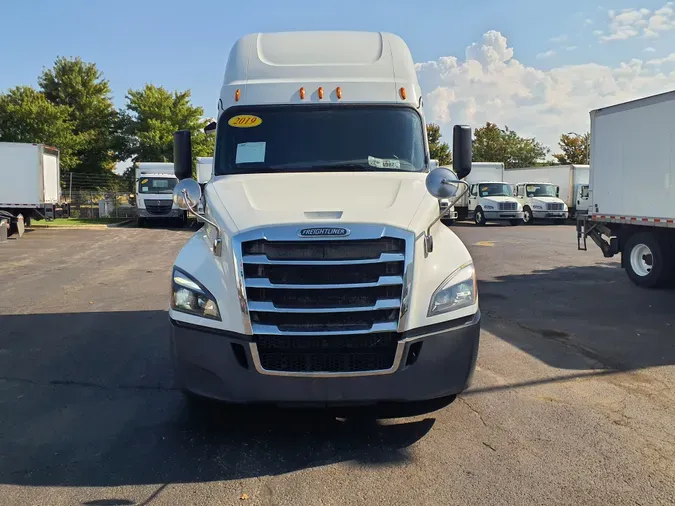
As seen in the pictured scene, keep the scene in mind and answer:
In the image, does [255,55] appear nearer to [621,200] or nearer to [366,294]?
[366,294]

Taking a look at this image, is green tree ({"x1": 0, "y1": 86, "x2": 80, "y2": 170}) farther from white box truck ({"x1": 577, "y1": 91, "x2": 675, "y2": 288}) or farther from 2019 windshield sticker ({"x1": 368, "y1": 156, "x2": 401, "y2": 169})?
2019 windshield sticker ({"x1": 368, "y1": 156, "x2": 401, "y2": 169})

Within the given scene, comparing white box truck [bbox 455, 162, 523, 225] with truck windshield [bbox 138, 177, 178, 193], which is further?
white box truck [bbox 455, 162, 523, 225]

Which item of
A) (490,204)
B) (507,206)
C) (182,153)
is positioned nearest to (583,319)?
(182,153)

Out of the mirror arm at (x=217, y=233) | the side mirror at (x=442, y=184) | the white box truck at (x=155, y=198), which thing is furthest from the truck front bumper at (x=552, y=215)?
the mirror arm at (x=217, y=233)

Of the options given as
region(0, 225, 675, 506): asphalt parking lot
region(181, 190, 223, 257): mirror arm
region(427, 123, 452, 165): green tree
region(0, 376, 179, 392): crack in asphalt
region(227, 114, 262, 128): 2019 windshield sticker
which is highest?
region(427, 123, 452, 165): green tree

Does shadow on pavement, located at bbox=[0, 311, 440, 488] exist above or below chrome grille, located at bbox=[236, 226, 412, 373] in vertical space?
below

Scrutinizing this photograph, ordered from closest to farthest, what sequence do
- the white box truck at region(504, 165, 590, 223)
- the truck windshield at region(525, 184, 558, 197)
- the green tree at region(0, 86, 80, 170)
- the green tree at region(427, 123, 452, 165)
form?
the white box truck at region(504, 165, 590, 223) → the truck windshield at region(525, 184, 558, 197) → the green tree at region(0, 86, 80, 170) → the green tree at region(427, 123, 452, 165)

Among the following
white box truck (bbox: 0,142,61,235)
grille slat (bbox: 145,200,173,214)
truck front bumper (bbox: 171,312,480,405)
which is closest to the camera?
truck front bumper (bbox: 171,312,480,405)

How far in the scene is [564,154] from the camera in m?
57.6

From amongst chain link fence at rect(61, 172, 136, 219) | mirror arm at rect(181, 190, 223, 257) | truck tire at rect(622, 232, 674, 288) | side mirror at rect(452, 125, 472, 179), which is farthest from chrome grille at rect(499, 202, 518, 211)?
mirror arm at rect(181, 190, 223, 257)

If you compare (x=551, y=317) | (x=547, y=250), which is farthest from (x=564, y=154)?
(x=551, y=317)

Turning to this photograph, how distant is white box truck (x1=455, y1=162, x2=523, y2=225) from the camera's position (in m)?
29.2

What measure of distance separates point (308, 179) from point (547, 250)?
13916 millimetres

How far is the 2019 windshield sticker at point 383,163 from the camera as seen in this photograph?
5203mm
